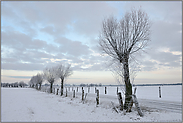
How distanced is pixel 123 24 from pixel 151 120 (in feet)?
29.2

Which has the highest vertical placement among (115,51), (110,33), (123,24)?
(123,24)

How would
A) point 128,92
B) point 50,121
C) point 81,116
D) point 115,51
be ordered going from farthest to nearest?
point 115,51 → point 128,92 → point 81,116 → point 50,121

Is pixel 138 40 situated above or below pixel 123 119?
above

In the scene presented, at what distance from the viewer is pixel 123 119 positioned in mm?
9398

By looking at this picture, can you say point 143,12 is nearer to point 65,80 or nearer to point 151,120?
point 151,120

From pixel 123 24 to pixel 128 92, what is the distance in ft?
22.3

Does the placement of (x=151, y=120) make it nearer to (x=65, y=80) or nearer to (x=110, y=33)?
(x=110, y=33)

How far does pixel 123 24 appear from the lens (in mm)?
12156

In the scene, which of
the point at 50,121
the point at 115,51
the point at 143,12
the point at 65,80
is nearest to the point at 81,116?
the point at 50,121

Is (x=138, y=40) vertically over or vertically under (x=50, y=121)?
over

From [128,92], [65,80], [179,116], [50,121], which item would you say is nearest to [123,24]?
[128,92]

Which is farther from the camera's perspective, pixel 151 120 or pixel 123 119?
pixel 123 119

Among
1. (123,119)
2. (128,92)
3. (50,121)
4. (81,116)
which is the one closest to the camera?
(50,121)

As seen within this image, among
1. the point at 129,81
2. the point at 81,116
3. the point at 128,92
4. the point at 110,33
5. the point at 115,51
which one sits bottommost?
the point at 81,116
